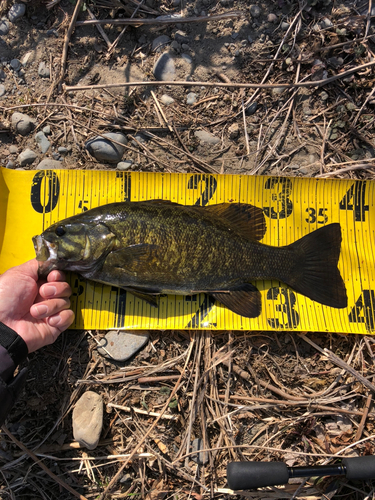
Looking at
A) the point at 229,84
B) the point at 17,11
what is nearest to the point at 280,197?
the point at 229,84

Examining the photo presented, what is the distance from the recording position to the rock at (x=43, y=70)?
A: 4367mm

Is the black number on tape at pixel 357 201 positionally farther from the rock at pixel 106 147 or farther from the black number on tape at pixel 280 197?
the rock at pixel 106 147

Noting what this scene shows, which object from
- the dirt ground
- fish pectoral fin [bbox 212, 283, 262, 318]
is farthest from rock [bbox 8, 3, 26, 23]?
fish pectoral fin [bbox 212, 283, 262, 318]

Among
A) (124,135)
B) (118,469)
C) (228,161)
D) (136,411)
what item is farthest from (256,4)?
(118,469)

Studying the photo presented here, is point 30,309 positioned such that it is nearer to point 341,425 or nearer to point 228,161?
point 228,161

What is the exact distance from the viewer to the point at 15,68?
4.38 meters

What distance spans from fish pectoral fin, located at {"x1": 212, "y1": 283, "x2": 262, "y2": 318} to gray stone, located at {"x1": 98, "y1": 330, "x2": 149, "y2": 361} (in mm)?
1032

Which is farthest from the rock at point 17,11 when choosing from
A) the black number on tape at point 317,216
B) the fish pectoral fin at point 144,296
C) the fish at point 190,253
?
the black number on tape at point 317,216

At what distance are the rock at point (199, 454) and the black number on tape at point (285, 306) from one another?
1595 millimetres

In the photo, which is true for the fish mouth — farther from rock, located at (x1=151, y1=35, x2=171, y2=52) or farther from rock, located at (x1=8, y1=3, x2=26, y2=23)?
rock, located at (x1=8, y1=3, x2=26, y2=23)

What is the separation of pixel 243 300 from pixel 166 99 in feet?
9.29

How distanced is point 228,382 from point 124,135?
340 centimetres

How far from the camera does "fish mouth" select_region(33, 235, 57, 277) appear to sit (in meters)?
3.58

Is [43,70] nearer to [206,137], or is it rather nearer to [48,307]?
[206,137]
